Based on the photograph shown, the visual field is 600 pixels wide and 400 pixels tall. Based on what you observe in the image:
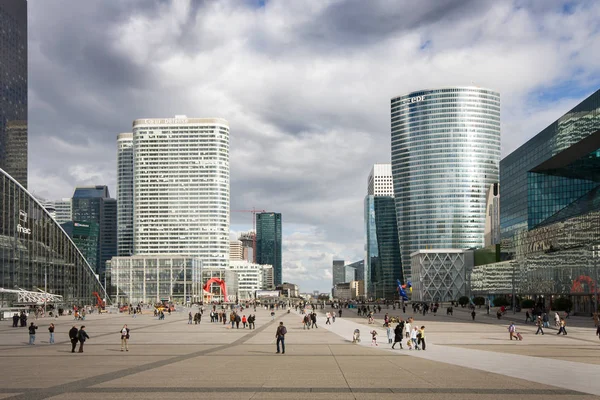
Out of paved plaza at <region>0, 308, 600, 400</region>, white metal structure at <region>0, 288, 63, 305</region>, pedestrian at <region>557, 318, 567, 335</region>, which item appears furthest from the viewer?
white metal structure at <region>0, 288, 63, 305</region>

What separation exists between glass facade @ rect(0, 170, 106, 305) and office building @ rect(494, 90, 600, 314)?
75.4 meters

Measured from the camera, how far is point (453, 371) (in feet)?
87.9

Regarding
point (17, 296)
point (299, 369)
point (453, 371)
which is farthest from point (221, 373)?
point (17, 296)

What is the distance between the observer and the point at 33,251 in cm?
9988

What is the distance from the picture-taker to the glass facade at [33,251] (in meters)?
92.3

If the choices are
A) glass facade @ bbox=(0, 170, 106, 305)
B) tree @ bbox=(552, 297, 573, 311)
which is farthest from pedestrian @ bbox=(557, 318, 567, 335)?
glass facade @ bbox=(0, 170, 106, 305)

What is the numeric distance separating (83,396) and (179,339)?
2730 centimetres

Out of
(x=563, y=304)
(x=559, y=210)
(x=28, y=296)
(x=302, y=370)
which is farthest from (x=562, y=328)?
A: (x=559, y=210)

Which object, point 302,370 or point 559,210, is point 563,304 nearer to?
point 559,210

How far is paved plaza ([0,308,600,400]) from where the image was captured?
826 inches

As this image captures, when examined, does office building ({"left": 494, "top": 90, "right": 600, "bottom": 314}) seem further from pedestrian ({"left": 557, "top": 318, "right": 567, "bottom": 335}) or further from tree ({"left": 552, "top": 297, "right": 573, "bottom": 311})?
pedestrian ({"left": 557, "top": 318, "right": 567, "bottom": 335})

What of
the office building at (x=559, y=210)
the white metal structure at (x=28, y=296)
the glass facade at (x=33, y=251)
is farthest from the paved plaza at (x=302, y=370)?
the glass facade at (x=33, y=251)

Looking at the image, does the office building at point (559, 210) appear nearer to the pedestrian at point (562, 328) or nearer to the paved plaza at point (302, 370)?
the pedestrian at point (562, 328)

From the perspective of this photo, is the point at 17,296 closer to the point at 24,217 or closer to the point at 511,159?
the point at 24,217
